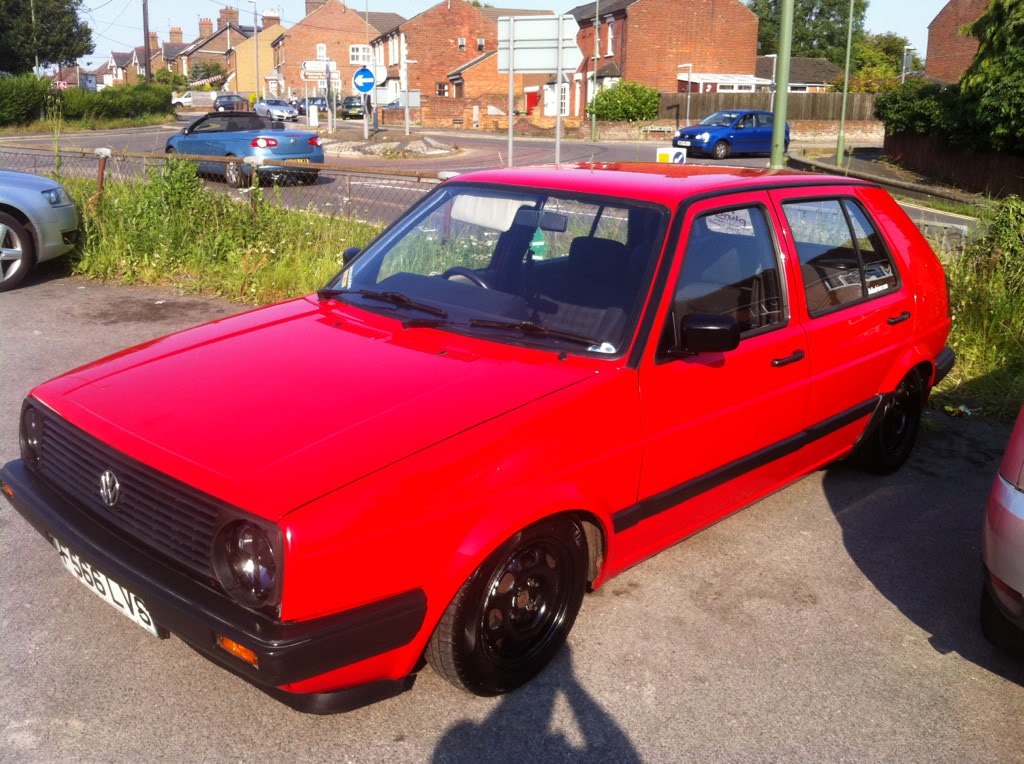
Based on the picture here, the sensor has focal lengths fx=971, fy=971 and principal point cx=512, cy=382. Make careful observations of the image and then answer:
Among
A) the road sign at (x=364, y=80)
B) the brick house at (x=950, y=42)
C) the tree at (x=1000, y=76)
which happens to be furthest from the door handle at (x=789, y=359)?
the brick house at (x=950, y=42)

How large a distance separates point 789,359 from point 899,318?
112 cm

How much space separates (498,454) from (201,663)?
1.37m

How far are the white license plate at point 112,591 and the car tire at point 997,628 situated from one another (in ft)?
9.26

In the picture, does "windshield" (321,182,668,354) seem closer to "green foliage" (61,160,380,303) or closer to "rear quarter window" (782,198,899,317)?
"rear quarter window" (782,198,899,317)

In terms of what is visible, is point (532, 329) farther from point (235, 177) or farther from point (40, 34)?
point (40, 34)

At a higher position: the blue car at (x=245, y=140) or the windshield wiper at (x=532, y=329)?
the blue car at (x=245, y=140)

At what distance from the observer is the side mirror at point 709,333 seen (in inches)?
137

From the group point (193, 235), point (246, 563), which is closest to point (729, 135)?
point (193, 235)

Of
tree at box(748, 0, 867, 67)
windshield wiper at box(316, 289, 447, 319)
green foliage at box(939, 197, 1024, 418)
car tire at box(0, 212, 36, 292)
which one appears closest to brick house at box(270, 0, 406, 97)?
tree at box(748, 0, 867, 67)

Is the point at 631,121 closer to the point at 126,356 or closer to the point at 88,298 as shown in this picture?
the point at 88,298

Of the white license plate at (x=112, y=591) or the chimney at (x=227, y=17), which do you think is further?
the chimney at (x=227, y=17)

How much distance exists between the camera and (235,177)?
37.3 ft

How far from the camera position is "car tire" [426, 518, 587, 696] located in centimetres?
301

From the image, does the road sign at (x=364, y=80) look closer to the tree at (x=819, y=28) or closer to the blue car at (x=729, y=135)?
the blue car at (x=729, y=135)
